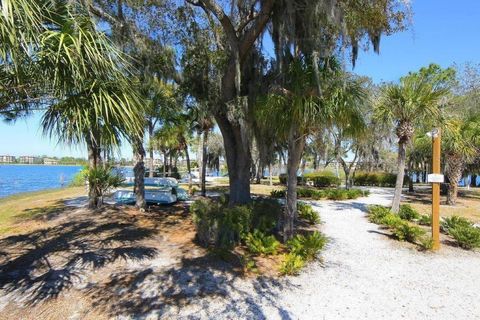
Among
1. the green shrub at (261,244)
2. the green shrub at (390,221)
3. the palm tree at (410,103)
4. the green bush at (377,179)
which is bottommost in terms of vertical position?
the green shrub at (261,244)

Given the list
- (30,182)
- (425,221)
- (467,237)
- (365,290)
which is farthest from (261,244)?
(30,182)

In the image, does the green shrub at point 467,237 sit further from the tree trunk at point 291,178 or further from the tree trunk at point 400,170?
the tree trunk at point 291,178

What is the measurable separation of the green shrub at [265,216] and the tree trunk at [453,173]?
11025 millimetres

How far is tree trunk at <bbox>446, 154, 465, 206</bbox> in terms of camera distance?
602 inches

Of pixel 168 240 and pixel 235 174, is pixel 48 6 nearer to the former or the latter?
pixel 168 240

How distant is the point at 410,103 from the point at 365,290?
7.17m

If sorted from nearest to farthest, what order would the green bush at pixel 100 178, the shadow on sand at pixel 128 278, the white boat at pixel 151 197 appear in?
1. the shadow on sand at pixel 128 278
2. the green bush at pixel 100 178
3. the white boat at pixel 151 197

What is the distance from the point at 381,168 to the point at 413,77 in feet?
140

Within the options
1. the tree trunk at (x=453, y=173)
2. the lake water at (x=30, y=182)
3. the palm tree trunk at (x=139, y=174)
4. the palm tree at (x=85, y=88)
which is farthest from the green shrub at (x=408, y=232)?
the lake water at (x=30, y=182)

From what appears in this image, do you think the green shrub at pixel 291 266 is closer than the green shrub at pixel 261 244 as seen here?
Yes

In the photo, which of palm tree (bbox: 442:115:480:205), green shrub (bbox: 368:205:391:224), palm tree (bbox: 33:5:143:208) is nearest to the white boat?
green shrub (bbox: 368:205:391:224)

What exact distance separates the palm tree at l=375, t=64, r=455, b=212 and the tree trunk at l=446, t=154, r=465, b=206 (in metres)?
5.87

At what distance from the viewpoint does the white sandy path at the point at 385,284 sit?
4.40 meters

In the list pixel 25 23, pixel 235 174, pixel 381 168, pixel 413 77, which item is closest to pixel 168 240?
pixel 235 174
